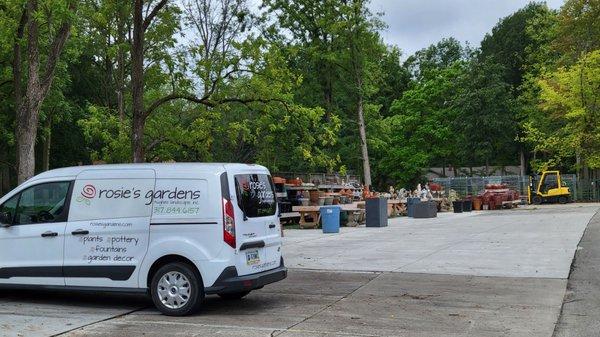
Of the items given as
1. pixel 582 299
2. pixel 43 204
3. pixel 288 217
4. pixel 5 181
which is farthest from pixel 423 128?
pixel 43 204

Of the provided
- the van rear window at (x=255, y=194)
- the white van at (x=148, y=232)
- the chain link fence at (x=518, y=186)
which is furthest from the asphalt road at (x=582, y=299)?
the chain link fence at (x=518, y=186)

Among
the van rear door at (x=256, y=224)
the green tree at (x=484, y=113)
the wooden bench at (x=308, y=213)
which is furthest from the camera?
the green tree at (x=484, y=113)

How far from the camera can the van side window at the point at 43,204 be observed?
27.8ft

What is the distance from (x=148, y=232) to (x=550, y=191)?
147ft

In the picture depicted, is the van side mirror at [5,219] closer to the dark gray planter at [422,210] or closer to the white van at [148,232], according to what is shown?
the white van at [148,232]

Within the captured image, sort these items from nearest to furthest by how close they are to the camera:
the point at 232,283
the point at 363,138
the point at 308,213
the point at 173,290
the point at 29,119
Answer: the point at 232,283 < the point at 173,290 < the point at 29,119 < the point at 308,213 < the point at 363,138

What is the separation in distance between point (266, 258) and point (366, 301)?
169 centimetres

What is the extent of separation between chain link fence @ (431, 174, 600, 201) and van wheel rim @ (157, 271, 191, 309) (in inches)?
1792

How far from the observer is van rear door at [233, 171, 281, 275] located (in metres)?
7.84

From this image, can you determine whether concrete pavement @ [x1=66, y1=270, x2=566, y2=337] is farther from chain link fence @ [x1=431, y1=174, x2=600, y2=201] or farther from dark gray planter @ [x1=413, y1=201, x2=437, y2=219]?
chain link fence @ [x1=431, y1=174, x2=600, y2=201]

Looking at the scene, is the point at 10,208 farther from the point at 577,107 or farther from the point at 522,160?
the point at 522,160

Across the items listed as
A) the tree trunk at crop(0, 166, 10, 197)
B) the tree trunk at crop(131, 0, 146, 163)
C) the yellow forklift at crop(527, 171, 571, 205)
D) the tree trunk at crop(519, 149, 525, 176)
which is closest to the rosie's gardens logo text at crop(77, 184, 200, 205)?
the tree trunk at crop(131, 0, 146, 163)

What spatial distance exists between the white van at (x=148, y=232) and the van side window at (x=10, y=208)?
0.01 metres

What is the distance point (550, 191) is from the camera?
155ft
